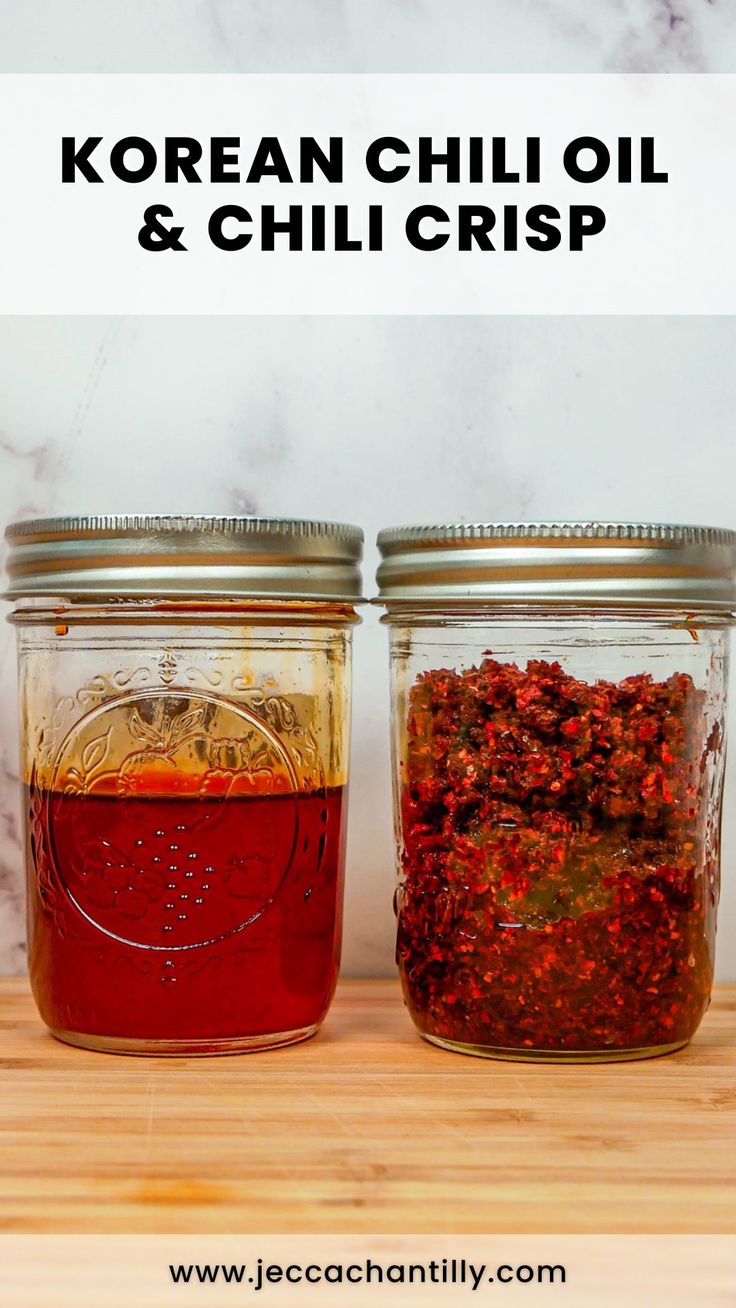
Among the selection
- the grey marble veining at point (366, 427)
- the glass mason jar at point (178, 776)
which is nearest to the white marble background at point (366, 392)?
the grey marble veining at point (366, 427)

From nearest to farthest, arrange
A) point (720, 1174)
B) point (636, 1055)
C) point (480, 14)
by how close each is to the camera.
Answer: point (720, 1174), point (636, 1055), point (480, 14)

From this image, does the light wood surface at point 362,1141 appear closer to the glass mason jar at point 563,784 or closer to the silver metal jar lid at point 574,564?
the glass mason jar at point 563,784

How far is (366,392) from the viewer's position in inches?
40.9

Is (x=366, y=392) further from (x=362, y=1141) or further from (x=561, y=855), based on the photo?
(x=362, y=1141)

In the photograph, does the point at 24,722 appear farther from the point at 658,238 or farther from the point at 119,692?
the point at 658,238

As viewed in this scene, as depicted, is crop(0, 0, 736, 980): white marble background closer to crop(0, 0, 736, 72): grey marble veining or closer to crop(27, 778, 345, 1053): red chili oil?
crop(0, 0, 736, 72): grey marble veining

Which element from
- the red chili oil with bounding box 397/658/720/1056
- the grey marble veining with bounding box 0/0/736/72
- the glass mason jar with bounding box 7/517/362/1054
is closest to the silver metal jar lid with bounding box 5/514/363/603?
the glass mason jar with bounding box 7/517/362/1054

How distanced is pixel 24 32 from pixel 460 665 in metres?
0.59

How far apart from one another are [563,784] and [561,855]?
1.6 inches

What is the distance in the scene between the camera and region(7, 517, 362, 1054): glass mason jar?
812 mm

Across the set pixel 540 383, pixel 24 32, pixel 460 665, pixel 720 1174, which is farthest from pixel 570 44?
pixel 720 1174

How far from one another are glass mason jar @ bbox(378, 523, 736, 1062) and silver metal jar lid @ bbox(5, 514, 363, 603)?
7 centimetres

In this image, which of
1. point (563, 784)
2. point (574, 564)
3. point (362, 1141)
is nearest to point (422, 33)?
point (574, 564)

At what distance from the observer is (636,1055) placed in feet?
2.71
